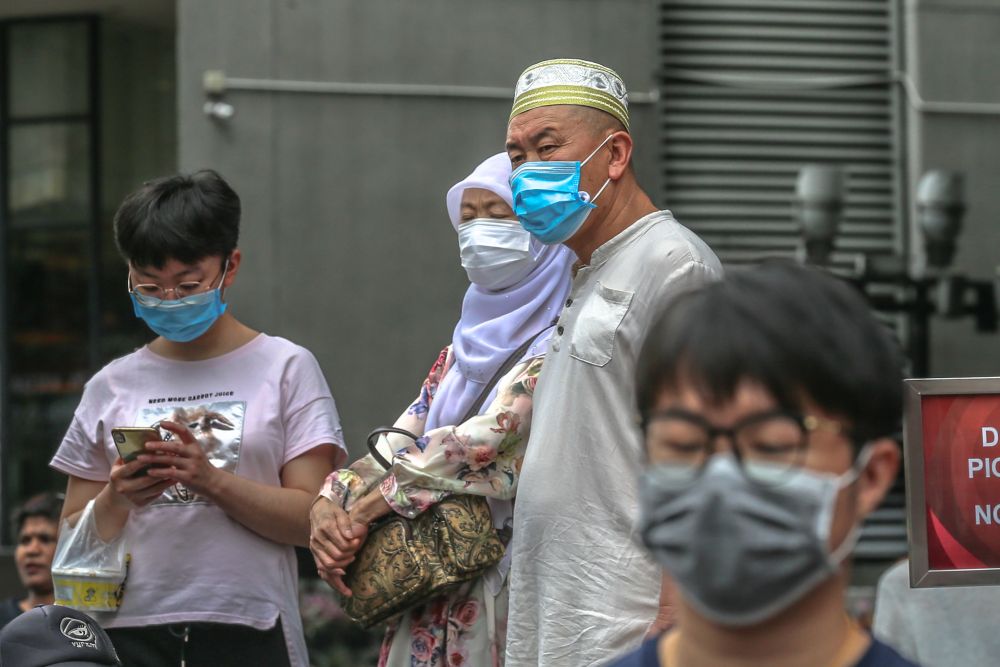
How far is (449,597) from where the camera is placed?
3.22 meters

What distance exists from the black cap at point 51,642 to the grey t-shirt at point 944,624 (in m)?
2.12

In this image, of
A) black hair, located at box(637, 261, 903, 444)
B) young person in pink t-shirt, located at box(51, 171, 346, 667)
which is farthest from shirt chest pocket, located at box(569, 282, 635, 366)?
black hair, located at box(637, 261, 903, 444)

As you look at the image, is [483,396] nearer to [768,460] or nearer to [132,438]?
[132,438]

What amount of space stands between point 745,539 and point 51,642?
66.0 inches

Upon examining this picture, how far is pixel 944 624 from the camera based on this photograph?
405 cm

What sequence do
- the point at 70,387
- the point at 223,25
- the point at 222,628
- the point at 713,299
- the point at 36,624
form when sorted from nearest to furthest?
the point at 713,299, the point at 36,624, the point at 222,628, the point at 223,25, the point at 70,387

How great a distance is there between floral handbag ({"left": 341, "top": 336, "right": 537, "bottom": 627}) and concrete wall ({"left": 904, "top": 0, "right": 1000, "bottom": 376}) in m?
6.41

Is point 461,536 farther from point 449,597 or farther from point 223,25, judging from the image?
point 223,25

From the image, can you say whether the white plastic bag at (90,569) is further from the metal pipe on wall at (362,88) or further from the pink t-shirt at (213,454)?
the metal pipe on wall at (362,88)

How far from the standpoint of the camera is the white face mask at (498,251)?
3.45m

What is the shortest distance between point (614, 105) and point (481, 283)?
0.60m

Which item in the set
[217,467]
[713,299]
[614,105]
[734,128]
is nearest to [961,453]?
[614,105]

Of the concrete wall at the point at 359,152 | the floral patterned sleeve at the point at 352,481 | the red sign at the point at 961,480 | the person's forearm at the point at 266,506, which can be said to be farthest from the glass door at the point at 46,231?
the red sign at the point at 961,480

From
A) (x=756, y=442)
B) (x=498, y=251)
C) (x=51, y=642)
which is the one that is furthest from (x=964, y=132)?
(x=756, y=442)
